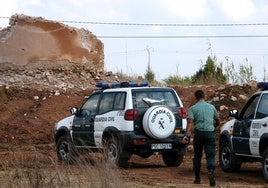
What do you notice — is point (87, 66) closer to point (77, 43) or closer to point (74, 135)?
point (77, 43)

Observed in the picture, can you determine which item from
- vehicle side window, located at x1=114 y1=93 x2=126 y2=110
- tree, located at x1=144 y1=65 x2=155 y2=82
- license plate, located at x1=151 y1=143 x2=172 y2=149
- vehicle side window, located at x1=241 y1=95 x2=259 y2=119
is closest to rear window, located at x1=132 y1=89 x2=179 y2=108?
vehicle side window, located at x1=114 y1=93 x2=126 y2=110

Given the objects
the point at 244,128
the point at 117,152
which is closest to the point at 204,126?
the point at 244,128

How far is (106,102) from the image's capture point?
1800 cm

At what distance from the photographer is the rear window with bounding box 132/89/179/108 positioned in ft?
56.4

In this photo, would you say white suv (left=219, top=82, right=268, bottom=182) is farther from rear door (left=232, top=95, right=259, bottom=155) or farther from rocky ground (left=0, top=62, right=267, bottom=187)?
rocky ground (left=0, top=62, right=267, bottom=187)

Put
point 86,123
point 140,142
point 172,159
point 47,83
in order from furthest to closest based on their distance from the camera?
point 47,83
point 86,123
point 172,159
point 140,142

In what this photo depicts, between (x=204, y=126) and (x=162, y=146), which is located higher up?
(x=204, y=126)

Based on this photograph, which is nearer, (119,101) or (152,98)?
(152,98)

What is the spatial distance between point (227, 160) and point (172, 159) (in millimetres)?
1771

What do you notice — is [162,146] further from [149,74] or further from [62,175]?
[149,74]

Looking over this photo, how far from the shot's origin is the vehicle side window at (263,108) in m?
15.0

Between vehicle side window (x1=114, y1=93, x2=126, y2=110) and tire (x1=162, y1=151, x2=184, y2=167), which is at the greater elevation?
vehicle side window (x1=114, y1=93, x2=126, y2=110)

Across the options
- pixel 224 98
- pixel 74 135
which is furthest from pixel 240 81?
pixel 74 135

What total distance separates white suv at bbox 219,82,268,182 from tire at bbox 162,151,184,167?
49.6 inches
